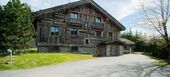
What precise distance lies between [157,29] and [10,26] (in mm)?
18783

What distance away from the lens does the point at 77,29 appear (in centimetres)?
4084

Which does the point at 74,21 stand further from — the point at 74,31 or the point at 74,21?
Answer: the point at 74,31

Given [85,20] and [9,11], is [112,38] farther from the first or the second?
[9,11]

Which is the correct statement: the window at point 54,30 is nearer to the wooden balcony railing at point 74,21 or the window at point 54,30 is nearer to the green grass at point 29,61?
the wooden balcony railing at point 74,21

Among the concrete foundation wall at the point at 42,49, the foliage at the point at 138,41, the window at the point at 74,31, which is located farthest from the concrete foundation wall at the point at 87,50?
the foliage at the point at 138,41

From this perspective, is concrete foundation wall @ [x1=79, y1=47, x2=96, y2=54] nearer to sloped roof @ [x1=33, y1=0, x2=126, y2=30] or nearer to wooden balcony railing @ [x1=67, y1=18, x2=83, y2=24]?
wooden balcony railing @ [x1=67, y1=18, x2=83, y2=24]

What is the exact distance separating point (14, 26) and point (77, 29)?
14.2 m

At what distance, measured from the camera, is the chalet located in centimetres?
3706

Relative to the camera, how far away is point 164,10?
33.9 metres

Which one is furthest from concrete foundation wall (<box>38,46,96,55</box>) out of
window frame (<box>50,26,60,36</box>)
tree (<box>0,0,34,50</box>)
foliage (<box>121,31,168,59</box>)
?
foliage (<box>121,31,168,59</box>)

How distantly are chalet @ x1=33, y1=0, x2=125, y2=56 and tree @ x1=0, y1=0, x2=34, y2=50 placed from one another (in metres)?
5.96

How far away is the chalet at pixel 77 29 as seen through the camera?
3706cm

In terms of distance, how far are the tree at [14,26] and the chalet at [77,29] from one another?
596cm

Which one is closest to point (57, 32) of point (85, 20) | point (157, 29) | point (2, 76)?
point (85, 20)
